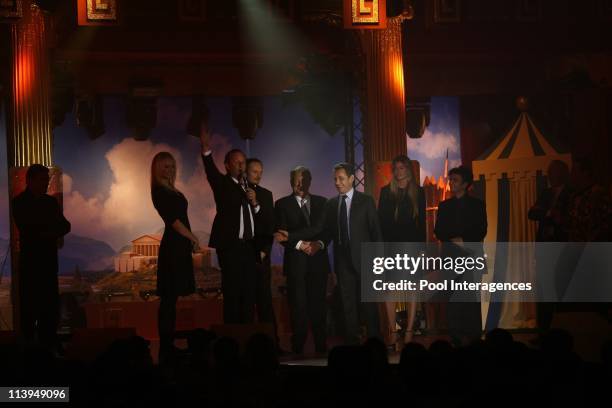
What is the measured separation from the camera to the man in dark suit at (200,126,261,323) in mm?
8898

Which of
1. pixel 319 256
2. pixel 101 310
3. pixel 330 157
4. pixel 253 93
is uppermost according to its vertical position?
pixel 253 93

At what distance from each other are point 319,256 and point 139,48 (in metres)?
5.25

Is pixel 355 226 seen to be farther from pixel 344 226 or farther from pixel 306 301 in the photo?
pixel 306 301

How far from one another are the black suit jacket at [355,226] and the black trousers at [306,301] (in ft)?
0.97

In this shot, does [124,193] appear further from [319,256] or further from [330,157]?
[319,256]

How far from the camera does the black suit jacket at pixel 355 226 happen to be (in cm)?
934

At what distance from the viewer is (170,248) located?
8.75 m

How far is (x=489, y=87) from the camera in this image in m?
14.5

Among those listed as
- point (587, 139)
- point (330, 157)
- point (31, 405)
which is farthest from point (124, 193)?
point (31, 405)

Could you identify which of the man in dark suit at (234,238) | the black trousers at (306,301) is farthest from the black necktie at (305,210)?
the man in dark suit at (234,238)

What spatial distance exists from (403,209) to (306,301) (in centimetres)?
127

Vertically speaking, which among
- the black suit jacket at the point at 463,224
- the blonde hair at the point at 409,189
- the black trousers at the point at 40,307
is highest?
the blonde hair at the point at 409,189

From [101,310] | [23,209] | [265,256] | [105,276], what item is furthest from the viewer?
[105,276]

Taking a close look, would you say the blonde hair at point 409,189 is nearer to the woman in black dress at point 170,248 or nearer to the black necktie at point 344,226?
the black necktie at point 344,226
